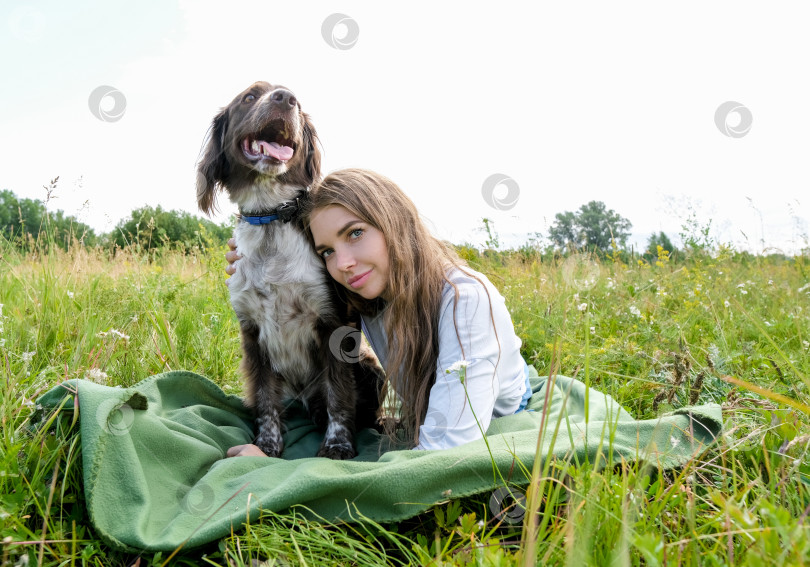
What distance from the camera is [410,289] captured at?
7.52 ft

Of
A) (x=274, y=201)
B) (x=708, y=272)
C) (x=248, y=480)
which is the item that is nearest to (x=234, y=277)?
(x=274, y=201)

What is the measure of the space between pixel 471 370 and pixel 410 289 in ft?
1.53

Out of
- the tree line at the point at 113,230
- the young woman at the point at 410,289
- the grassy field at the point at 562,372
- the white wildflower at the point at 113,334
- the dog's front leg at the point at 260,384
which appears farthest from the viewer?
the tree line at the point at 113,230

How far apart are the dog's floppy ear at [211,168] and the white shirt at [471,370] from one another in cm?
150

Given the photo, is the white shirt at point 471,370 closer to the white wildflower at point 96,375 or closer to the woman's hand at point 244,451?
the woman's hand at point 244,451

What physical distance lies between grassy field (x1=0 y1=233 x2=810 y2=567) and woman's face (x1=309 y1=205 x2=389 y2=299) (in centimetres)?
80

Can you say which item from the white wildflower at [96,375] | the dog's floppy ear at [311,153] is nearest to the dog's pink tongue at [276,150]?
the dog's floppy ear at [311,153]

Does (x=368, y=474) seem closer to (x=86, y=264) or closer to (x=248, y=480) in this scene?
(x=248, y=480)

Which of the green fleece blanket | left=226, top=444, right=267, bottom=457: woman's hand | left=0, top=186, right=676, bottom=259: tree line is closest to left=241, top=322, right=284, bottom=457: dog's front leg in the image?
left=226, top=444, right=267, bottom=457: woman's hand

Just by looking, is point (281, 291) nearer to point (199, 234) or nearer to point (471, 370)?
point (471, 370)

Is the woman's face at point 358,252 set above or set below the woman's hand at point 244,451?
above

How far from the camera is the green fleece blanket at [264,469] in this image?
1545 millimetres

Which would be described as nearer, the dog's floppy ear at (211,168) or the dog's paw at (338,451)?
the dog's paw at (338,451)

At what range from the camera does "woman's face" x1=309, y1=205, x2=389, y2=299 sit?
233 centimetres
